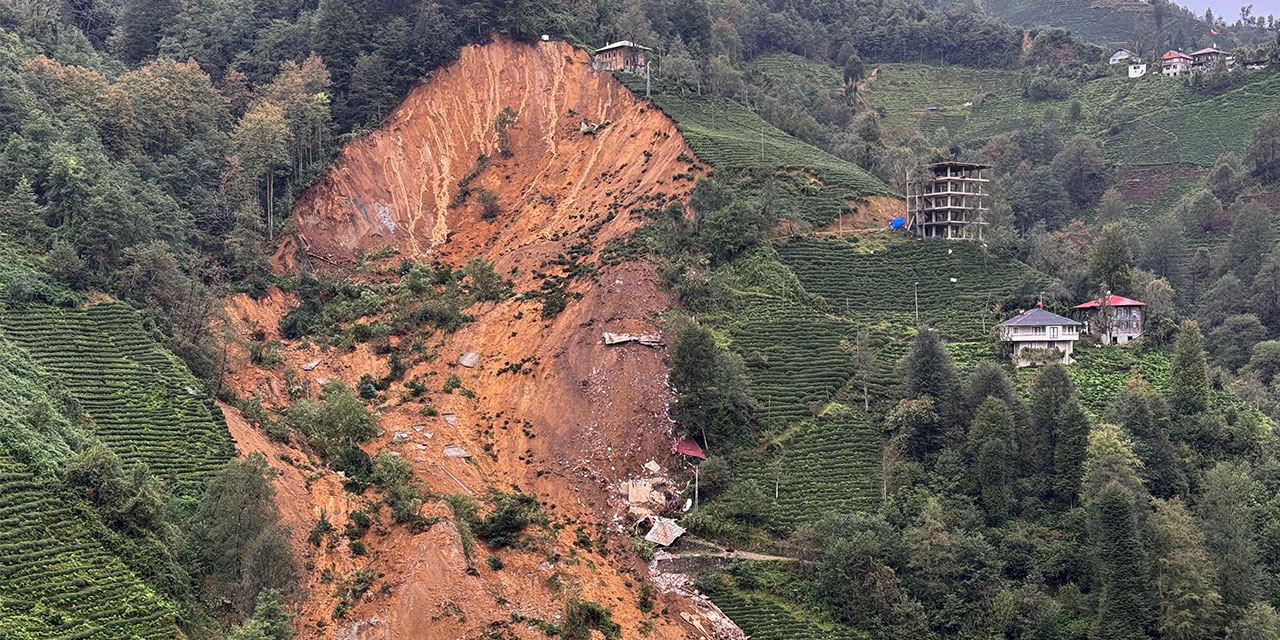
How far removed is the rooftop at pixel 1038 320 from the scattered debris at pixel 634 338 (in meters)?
16.3

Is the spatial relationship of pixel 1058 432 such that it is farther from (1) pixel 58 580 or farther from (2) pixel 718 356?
(1) pixel 58 580

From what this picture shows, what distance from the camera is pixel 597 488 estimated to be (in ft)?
154

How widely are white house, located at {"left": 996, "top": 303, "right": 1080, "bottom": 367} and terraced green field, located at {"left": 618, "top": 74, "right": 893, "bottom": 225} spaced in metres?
11.8

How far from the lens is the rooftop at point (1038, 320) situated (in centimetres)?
5488

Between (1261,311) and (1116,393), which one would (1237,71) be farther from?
(1116,393)

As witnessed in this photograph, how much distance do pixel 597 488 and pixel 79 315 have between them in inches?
816

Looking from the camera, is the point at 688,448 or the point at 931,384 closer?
the point at 688,448

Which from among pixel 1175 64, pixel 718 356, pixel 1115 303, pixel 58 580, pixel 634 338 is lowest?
pixel 58 580

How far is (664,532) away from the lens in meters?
44.9

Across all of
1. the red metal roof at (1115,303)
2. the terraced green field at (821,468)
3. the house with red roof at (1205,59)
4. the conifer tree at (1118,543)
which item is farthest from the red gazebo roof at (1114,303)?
the house with red roof at (1205,59)

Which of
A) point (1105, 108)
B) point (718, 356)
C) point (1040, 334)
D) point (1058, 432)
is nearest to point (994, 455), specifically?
point (1058, 432)

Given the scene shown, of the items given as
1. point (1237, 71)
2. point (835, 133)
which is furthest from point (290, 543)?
point (1237, 71)

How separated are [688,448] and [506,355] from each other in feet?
34.0

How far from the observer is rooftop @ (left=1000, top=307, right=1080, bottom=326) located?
180ft
